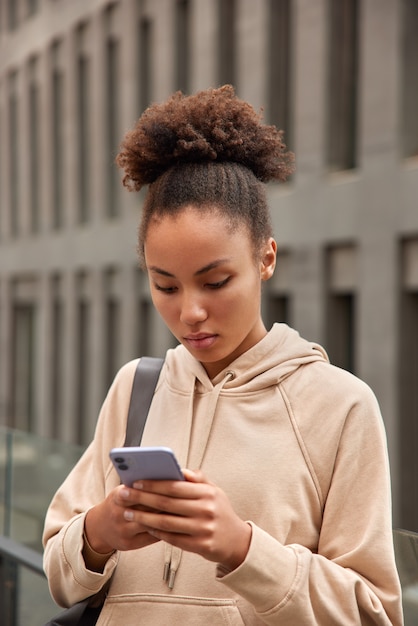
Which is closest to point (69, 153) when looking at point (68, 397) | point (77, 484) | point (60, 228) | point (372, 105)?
point (60, 228)

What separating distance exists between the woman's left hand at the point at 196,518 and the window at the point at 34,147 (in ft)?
64.9

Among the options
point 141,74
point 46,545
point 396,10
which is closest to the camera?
point 46,545

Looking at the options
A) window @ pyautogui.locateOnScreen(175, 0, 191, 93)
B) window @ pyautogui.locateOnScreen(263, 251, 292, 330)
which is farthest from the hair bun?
window @ pyautogui.locateOnScreen(175, 0, 191, 93)

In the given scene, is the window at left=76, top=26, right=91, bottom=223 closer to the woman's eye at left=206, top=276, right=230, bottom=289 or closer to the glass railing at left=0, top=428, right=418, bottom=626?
the glass railing at left=0, top=428, right=418, bottom=626

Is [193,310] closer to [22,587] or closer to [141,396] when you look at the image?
[141,396]

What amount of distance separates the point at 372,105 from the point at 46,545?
8.97 m

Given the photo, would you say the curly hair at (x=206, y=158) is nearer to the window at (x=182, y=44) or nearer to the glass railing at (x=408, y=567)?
the glass railing at (x=408, y=567)

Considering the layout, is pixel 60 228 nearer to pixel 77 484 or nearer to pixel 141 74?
pixel 141 74

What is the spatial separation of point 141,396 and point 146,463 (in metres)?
0.54

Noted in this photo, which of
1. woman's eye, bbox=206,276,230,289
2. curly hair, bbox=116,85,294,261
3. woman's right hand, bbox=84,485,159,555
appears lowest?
woman's right hand, bbox=84,485,159,555

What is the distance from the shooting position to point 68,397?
1895 centimetres

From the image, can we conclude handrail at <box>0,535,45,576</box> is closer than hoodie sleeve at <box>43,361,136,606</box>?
No

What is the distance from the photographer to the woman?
78.9 inches

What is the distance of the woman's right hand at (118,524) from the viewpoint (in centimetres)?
201
